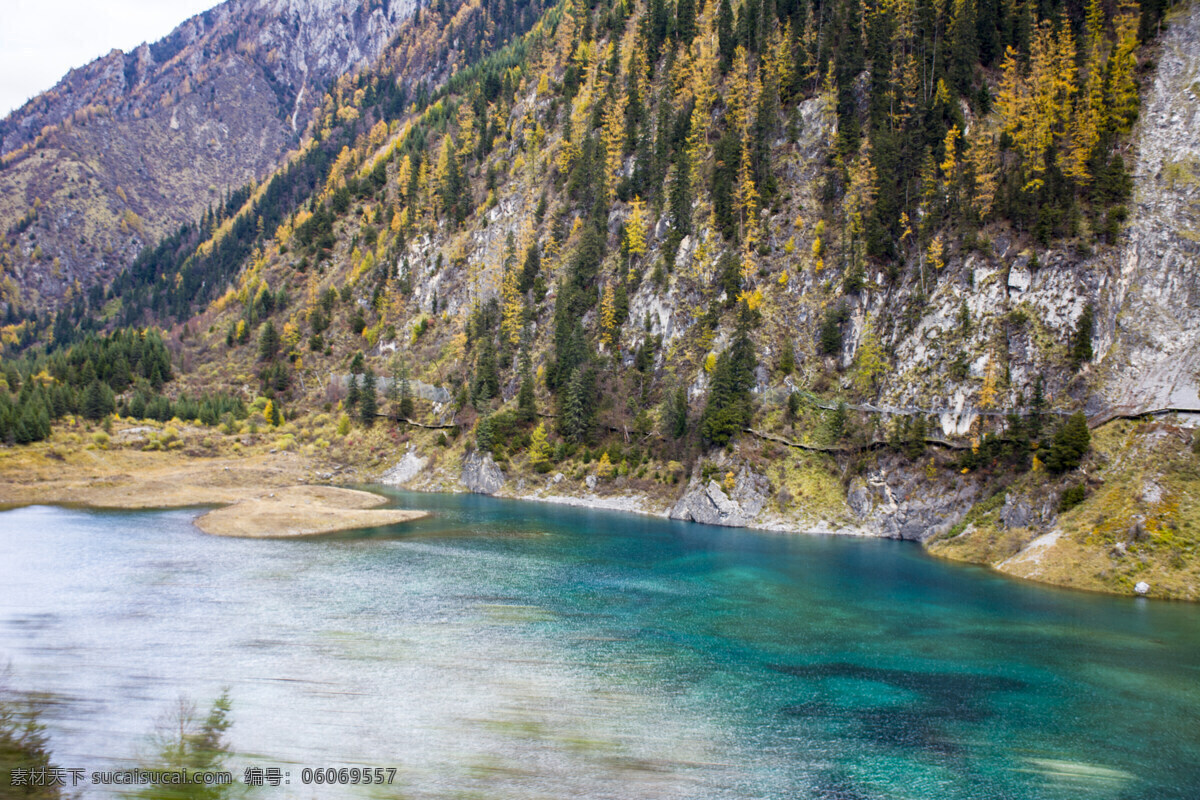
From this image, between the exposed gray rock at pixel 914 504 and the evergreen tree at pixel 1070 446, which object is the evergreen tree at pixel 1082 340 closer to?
the evergreen tree at pixel 1070 446

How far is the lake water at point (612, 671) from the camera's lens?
21156 mm

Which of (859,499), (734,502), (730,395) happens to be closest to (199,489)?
(734,502)

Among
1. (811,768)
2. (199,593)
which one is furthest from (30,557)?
(811,768)

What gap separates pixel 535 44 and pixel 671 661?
156m

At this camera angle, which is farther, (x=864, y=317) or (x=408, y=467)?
(x=408, y=467)

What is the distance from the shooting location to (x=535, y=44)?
500 ft

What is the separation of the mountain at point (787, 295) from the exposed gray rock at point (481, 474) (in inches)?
19.6

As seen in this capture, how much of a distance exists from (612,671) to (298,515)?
153ft

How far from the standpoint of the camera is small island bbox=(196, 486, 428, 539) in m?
59.0

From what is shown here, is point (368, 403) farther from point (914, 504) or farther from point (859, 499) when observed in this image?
point (914, 504)

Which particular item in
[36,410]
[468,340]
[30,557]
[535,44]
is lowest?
[30,557]

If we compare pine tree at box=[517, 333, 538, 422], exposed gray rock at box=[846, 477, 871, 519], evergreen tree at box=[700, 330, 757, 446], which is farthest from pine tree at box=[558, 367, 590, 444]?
exposed gray rock at box=[846, 477, 871, 519]

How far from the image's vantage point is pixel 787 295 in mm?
85625

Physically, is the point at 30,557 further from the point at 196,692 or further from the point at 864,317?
the point at 864,317
